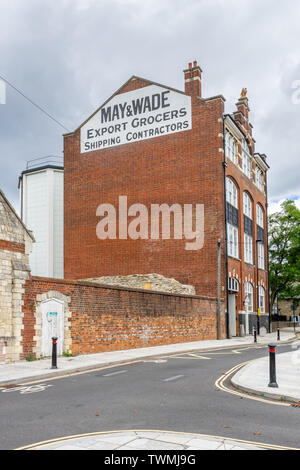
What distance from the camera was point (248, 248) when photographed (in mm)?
41719

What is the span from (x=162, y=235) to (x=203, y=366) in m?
20.2

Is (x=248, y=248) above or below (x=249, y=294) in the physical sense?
above

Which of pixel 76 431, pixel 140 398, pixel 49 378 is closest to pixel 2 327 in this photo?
pixel 49 378

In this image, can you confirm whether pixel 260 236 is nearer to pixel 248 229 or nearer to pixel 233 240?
pixel 248 229

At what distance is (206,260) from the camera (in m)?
33.2

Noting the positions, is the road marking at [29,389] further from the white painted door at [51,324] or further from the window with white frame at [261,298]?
the window with white frame at [261,298]

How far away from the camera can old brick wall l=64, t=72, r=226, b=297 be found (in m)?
33.4

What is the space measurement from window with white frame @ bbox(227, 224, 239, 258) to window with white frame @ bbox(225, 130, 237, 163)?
17.7 ft

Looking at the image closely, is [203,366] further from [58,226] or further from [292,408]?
[58,226]

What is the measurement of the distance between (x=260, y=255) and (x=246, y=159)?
384 inches

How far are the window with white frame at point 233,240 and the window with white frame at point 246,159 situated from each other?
6675 millimetres

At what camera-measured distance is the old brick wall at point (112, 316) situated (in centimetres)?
1714

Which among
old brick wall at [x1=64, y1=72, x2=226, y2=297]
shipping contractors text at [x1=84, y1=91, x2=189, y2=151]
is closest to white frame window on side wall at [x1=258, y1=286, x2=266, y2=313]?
old brick wall at [x1=64, y1=72, x2=226, y2=297]
